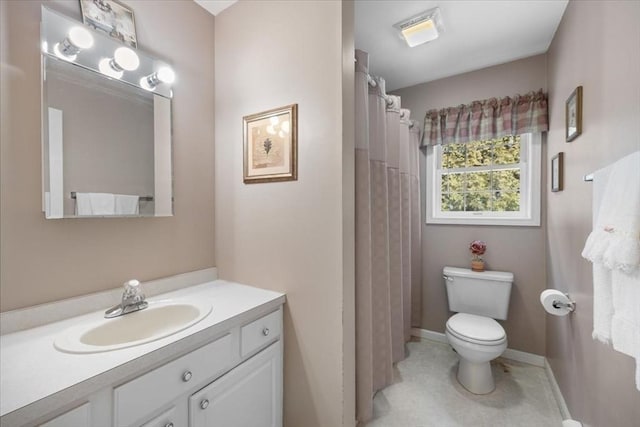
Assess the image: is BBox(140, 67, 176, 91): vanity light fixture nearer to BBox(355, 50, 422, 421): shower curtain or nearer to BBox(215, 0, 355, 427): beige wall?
BBox(215, 0, 355, 427): beige wall

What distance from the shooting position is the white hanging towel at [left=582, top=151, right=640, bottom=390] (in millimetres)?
655

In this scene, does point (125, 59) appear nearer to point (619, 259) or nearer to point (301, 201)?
point (301, 201)

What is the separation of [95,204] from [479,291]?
263cm

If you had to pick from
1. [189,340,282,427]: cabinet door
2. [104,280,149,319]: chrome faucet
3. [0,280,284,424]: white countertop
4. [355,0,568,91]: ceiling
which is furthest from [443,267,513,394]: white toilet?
[104,280,149,319]: chrome faucet

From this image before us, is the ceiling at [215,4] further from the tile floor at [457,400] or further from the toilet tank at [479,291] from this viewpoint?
the tile floor at [457,400]

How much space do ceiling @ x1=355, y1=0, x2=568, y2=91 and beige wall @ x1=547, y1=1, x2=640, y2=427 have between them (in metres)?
0.16

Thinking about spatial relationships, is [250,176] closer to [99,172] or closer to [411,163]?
[99,172]

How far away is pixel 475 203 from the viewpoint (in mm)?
2484

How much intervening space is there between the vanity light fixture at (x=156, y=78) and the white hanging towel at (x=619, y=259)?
1904 mm

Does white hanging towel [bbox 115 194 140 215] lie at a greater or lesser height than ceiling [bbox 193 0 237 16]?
lesser

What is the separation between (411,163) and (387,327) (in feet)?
4.78

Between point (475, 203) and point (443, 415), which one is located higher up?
point (475, 203)

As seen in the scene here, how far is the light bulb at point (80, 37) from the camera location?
1105 mm

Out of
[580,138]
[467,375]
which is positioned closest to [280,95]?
[580,138]
